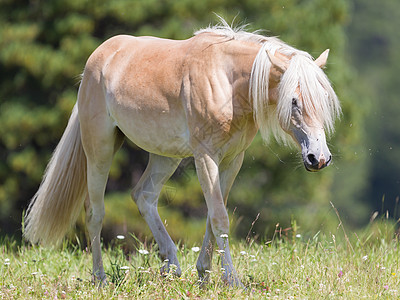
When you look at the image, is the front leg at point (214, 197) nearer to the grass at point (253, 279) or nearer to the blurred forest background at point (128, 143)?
the grass at point (253, 279)

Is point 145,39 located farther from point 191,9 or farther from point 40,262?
point 191,9

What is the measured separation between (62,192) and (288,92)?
2.18m

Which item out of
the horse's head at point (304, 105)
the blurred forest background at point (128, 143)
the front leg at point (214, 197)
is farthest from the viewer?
the blurred forest background at point (128, 143)

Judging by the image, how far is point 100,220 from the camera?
4.87 metres

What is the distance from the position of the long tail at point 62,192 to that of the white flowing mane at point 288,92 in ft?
5.58

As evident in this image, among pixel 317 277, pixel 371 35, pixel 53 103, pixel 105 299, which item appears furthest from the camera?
pixel 371 35

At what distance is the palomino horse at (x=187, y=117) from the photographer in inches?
149

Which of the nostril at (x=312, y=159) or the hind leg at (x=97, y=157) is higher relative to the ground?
the nostril at (x=312, y=159)

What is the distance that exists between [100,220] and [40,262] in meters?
0.60

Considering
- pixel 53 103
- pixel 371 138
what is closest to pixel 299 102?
pixel 53 103

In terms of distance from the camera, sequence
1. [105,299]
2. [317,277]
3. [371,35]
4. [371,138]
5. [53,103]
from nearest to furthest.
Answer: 1. [105,299]
2. [317,277]
3. [53,103]
4. [371,138]
5. [371,35]

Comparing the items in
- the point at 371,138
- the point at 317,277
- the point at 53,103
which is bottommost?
the point at 371,138

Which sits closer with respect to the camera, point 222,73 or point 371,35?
point 222,73

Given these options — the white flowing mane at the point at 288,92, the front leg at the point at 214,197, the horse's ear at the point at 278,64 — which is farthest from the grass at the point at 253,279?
the horse's ear at the point at 278,64
